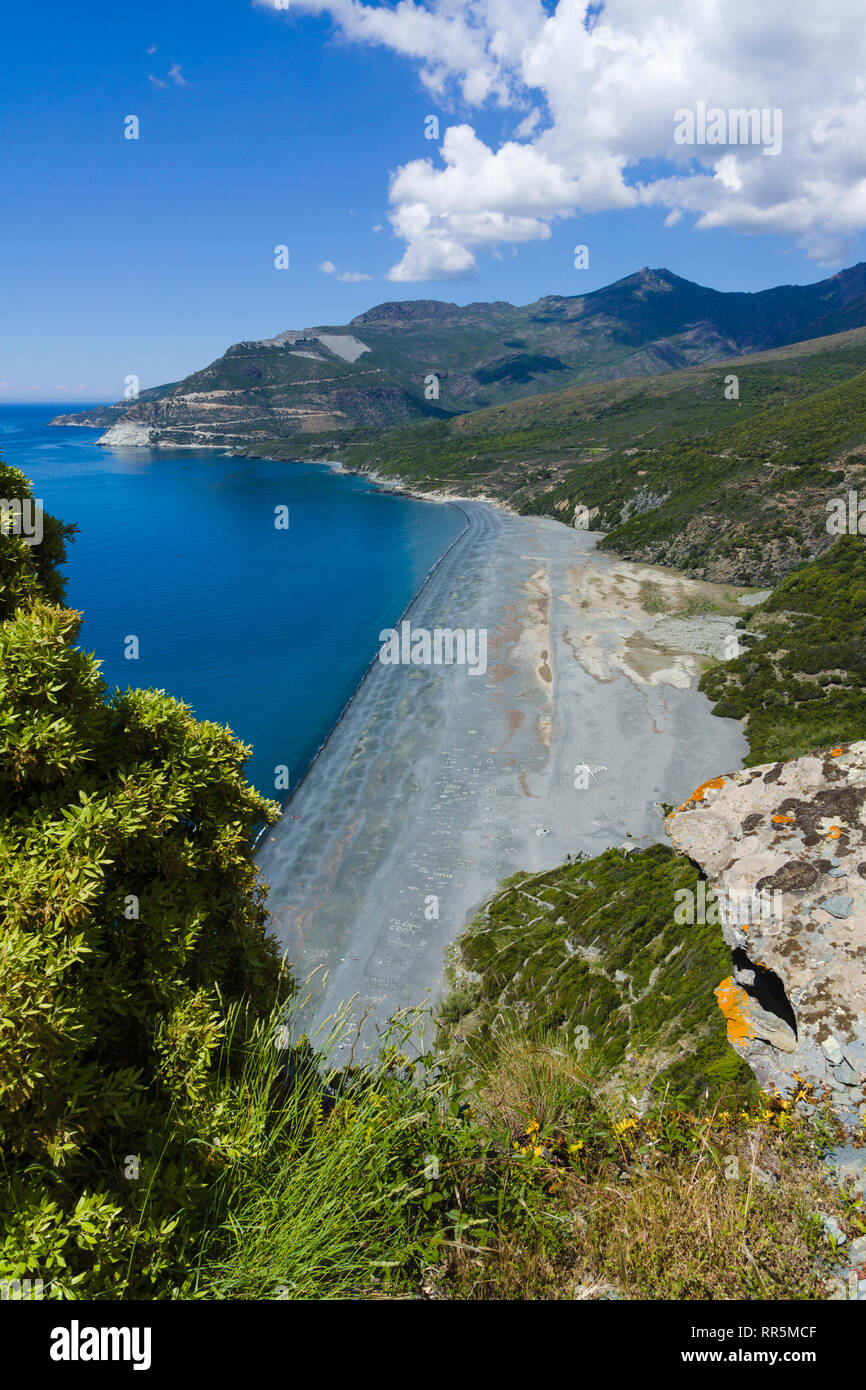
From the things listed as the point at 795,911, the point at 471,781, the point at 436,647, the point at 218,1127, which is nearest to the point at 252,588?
the point at 436,647

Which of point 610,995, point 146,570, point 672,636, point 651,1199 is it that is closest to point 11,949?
point 651,1199

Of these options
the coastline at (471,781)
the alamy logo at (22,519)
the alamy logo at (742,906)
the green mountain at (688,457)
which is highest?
the green mountain at (688,457)

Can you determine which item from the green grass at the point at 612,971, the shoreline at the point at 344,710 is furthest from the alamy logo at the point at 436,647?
the green grass at the point at 612,971

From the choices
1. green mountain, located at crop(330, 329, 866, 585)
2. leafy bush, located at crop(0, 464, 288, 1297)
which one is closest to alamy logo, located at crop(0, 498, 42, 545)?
leafy bush, located at crop(0, 464, 288, 1297)

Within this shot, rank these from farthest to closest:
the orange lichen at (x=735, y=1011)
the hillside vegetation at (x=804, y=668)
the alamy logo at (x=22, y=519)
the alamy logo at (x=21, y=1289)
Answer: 1. the hillside vegetation at (x=804, y=668)
2. the orange lichen at (x=735, y=1011)
3. the alamy logo at (x=22, y=519)
4. the alamy logo at (x=21, y=1289)
